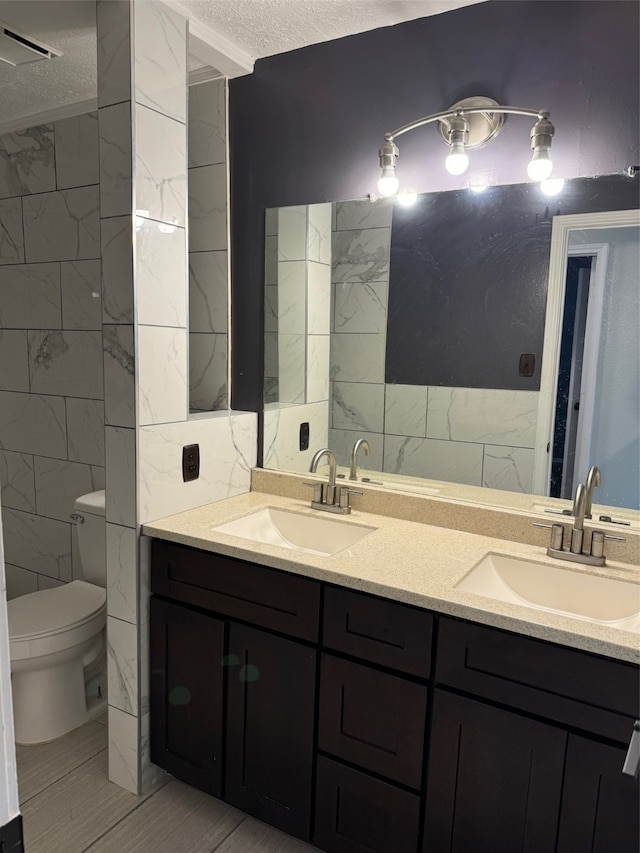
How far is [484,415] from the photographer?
72.7 inches

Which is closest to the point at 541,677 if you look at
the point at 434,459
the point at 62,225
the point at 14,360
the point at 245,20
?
the point at 434,459

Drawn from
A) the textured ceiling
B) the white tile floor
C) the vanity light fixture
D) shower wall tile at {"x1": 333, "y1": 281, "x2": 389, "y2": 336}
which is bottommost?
the white tile floor

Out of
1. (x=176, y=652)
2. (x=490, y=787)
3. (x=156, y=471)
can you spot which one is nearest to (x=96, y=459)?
(x=156, y=471)

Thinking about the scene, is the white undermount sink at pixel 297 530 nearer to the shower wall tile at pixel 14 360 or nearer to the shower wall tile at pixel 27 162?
the shower wall tile at pixel 14 360

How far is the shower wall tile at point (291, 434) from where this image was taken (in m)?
2.16

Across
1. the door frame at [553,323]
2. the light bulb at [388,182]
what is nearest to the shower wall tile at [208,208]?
the light bulb at [388,182]

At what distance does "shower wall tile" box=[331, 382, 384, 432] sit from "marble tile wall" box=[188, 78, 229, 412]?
474mm

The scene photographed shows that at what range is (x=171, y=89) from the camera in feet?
6.04

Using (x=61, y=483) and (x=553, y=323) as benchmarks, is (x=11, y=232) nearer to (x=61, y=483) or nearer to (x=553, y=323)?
(x=61, y=483)

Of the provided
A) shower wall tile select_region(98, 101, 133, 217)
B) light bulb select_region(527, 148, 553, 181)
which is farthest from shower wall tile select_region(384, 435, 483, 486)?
shower wall tile select_region(98, 101, 133, 217)

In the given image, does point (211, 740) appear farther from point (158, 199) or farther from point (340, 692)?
point (158, 199)

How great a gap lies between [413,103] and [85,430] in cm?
192

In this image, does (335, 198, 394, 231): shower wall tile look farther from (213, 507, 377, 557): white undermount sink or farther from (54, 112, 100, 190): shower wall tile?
(54, 112, 100, 190): shower wall tile

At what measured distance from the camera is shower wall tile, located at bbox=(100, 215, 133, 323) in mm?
1771
